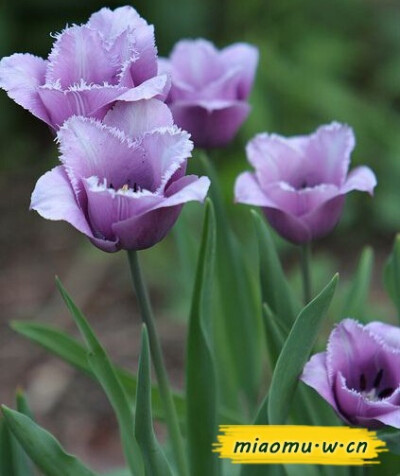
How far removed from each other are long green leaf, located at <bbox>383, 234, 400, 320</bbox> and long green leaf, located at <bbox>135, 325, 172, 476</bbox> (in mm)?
251

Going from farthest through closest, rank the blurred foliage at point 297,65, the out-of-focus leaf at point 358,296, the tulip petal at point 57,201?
1. the blurred foliage at point 297,65
2. the out-of-focus leaf at point 358,296
3. the tulip petal at point 57,201

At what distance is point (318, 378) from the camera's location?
2.31ft

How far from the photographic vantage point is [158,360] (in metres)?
0.75

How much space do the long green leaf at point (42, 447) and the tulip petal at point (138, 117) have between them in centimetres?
21

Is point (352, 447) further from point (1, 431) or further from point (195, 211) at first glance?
point (195, 211)

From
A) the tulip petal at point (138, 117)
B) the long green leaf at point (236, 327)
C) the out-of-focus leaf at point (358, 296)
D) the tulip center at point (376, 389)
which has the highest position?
the tulip petal at point (138, 117)

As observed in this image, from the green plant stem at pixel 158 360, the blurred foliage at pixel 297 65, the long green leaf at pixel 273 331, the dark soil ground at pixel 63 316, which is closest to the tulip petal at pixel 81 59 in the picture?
the green plant stem at pixel 158 360

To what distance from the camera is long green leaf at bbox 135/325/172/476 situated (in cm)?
66

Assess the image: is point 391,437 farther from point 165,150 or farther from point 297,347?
point 165,150

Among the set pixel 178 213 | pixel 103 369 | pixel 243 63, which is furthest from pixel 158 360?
pixel 243 63

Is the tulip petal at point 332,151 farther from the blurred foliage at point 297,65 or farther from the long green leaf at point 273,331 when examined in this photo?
the blurred foliage at point 297,65

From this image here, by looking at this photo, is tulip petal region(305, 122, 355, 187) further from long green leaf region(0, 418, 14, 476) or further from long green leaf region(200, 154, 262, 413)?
long green leaf region(0, 418, 14, 476)

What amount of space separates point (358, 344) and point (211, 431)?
14cm

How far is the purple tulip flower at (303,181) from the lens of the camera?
81 centimetres
